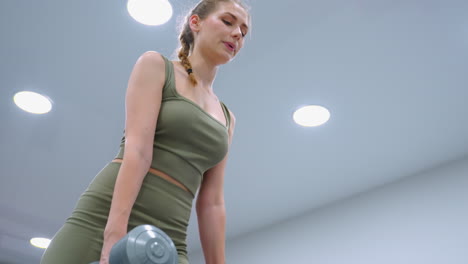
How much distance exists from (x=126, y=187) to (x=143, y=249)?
0.43 feet

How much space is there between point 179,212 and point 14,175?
2670 millimetres

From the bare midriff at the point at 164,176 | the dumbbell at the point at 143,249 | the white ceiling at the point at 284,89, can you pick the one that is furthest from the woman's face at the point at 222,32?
the white ceiling at the point at 284,89

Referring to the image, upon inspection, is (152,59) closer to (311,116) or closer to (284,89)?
(284,89)

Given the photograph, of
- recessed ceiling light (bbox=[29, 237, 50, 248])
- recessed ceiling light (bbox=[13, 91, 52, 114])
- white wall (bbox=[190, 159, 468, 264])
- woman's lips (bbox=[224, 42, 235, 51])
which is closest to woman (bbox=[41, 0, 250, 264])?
woman's lips (bbox=[224, 42, 235, 51])

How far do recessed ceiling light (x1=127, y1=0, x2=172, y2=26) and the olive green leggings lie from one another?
43.8 inches

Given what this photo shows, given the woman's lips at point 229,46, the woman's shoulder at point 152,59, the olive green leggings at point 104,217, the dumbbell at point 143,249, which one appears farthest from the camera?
the woman's lips at point 229,46

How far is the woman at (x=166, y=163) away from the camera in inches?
29.0

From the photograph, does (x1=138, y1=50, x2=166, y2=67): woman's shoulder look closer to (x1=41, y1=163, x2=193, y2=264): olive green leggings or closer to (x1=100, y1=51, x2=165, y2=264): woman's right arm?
(x1=100, y1=51, x2=165, y2=264): woman's right arm

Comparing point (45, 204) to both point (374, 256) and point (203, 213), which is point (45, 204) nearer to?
point (374, 256)

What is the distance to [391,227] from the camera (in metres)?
2.87

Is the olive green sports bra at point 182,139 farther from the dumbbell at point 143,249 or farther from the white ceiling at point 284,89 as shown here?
the white ceiling at point 284,89

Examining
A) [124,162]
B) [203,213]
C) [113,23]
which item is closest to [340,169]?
[113,23]

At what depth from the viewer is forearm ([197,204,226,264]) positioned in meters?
0.91

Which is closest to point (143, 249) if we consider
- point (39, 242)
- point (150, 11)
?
point (150, 11)
